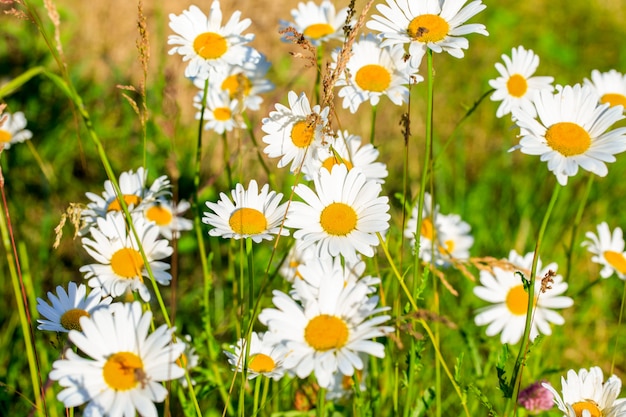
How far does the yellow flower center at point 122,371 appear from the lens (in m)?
0.94

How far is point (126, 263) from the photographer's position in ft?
4.32

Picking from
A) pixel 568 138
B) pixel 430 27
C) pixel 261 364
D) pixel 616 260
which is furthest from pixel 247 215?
pixel 616 260

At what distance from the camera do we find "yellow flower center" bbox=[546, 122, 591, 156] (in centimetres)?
123

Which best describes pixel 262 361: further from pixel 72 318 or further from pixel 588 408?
pixel 588 408

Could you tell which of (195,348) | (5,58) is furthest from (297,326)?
(5,58)

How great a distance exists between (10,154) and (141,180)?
1180mm

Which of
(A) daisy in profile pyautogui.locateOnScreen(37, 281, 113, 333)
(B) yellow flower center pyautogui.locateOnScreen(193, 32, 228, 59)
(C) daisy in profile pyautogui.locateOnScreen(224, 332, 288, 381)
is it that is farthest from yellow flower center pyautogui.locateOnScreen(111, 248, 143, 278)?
(B) yellow flower center pyautogui.locateOnScreen(193, 32, 228, 59)

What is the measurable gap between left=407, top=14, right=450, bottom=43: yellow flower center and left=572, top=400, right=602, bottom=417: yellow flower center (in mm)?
689

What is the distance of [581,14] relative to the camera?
3783mm

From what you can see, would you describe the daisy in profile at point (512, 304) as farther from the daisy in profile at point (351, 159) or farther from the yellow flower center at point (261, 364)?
the yellow flower center at point (261, 364)

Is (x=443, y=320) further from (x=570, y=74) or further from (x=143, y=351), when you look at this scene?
(x=570, y=74)

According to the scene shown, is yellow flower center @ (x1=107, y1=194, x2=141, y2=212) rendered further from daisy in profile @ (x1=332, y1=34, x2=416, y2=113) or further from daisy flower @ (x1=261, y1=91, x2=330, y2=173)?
daisy in profile @ (x1=332, y1=34, x2=416, y2=113)

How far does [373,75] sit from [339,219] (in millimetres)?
474

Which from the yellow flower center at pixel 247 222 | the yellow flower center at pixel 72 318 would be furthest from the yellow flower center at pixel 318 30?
the yellow flower center at pixel 72 318
